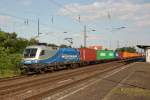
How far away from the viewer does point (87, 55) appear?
5197 cm

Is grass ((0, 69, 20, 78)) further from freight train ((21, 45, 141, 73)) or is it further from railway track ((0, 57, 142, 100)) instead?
railway track ((0, 57, 142, 100))

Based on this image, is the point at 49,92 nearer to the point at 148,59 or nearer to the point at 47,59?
the point at 47,59

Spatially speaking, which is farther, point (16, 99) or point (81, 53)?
point (81, 53)

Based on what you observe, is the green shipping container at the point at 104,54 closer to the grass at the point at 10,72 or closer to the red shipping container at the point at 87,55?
the red shipping container at the point at 87,55

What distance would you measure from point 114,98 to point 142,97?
1568 millimetres

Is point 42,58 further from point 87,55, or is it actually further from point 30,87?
point 87,55

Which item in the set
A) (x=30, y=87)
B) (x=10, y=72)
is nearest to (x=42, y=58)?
(x=10, y=72)

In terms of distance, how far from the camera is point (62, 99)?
13453 mm

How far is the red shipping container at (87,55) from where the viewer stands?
4842 centimetres

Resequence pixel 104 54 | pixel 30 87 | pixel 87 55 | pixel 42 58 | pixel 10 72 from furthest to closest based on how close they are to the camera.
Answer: pixel 104 54, pixel 87 55, pixel 10 72, pixel 42 58, pixel 30 87

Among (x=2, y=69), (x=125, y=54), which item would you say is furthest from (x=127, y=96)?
(x=125, y=54)

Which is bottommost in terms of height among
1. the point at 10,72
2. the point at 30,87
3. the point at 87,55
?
the point at 30,87

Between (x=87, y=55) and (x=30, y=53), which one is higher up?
(x=30, y=53)

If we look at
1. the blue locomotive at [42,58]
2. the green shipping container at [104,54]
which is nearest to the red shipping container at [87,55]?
the green shipping container at [104,54]
